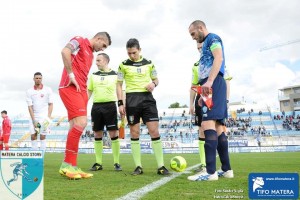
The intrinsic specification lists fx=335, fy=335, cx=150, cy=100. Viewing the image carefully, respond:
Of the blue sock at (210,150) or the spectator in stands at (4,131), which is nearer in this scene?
the blue sock at (210,150)

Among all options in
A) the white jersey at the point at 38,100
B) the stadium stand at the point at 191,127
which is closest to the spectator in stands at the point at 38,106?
the white jersey at the point at 38,100

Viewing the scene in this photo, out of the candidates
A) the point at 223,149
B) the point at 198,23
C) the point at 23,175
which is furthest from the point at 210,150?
the point at 23,175

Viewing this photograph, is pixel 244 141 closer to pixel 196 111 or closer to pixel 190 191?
pixel 196 111

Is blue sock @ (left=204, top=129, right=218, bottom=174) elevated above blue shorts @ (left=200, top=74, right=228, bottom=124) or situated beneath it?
situated beneath

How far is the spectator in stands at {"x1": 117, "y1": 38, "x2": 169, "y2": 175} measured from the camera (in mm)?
5668

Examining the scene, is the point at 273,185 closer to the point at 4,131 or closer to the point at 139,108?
the point at 139,108

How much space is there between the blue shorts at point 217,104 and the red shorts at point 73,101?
181 cm

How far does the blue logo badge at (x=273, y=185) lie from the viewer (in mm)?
2713

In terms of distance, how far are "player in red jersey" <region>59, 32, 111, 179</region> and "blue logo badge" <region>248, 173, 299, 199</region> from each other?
2.72 m

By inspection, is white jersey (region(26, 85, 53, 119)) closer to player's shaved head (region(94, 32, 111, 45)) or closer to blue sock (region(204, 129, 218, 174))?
player's shaved head (region(94, 32, 111, 45))

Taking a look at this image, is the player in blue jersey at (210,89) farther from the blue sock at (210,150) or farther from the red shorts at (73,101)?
the red shorts at (73,101)

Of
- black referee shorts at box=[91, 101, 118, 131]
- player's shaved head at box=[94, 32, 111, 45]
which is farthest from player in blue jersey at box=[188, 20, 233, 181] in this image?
black referee shorts at box=[91, 101, 118, 131]

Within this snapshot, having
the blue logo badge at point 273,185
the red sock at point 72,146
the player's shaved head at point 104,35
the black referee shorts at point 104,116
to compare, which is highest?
the player's shaved head at point 104,35

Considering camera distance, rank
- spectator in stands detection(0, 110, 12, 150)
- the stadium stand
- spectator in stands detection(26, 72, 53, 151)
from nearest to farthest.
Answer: spectator in stands detection(26, 72, 53, 151)
spectator in stands detection(0, 110, 12, 150)
the stadium stand
